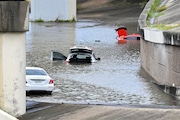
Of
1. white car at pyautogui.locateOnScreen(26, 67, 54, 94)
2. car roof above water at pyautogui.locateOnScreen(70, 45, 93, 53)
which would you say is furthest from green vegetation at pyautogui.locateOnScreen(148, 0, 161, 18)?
white car at pyautogui.locateOnScreen(26, 67, 54, 94)

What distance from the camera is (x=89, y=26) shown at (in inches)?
2603

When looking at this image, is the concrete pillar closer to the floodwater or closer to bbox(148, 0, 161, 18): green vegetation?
the floodwater

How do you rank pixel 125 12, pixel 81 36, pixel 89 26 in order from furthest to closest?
pixel 125 12 → pixel 89 26 → pixel 81 36

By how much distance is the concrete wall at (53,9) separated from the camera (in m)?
74.2

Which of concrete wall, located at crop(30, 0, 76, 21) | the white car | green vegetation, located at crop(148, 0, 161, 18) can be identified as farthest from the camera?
concrete wall, located at crop(30, 0, 76, 21)

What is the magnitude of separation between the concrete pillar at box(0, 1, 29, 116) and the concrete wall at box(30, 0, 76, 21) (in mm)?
65727

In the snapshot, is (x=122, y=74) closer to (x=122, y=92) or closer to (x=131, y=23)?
(x=122, y=92)

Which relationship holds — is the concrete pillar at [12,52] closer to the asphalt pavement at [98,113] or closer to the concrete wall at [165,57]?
the asphalt pavement at [98,113]

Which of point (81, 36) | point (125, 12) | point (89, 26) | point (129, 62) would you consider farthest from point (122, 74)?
point (125, 12)

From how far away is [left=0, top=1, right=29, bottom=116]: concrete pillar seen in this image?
8.32 m

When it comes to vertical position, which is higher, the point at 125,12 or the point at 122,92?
the point at 125,12

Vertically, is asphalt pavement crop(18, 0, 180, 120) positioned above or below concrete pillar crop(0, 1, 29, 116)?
below

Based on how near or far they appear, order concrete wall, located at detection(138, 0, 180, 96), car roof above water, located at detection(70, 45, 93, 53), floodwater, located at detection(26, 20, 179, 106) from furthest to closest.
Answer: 1. car roof above water, located at detection(70, 45, 93, 53)
2. floodwater, located at detection(26, 20, 179, 106)
3. concrete wall, located at detection(138, 0, 180, 96)

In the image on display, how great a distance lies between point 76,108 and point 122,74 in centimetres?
1984
